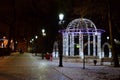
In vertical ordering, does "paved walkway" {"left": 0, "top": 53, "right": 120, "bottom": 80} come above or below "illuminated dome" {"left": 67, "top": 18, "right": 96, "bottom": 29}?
below

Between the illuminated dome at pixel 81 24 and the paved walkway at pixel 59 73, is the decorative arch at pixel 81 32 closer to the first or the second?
the illuminated dome at pixel 81 24

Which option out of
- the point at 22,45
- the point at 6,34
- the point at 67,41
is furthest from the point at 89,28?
the point at 22,45

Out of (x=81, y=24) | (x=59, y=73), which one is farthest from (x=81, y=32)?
(x=59, y=73)

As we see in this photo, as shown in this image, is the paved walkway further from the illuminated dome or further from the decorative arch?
the illuminated dome

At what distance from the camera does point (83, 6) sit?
3750 centimetres

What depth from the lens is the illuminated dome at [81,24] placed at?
52.9 m

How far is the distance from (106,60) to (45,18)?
43748 millimetres

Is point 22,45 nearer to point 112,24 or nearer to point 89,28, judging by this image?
point 89,28

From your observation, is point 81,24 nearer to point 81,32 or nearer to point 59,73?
point 81,32

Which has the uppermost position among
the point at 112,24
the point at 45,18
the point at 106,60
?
the point at 45,18

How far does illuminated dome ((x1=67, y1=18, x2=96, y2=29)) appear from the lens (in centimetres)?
5295

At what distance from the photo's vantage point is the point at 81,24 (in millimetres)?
53375

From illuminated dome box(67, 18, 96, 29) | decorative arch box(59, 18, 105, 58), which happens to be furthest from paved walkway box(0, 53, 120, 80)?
illuminated dome box(67, 18, 96, 29)

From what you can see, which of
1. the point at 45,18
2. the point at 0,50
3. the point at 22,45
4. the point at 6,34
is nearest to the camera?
the point at 0,50
